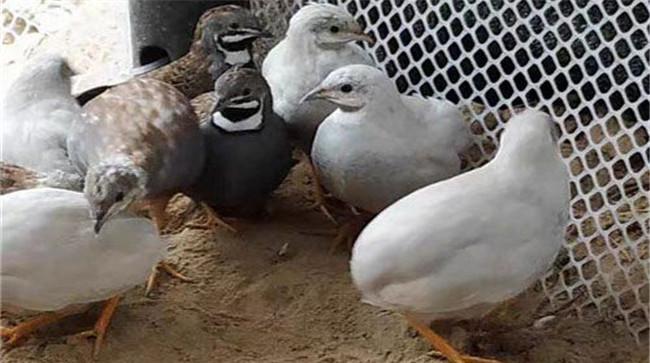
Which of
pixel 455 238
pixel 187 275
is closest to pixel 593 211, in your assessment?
pixel 455 238

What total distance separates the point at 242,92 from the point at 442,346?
0.71m

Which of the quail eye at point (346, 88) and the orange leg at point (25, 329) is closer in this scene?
the orange leg at point (25, 329)

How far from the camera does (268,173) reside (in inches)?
108

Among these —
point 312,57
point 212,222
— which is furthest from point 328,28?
point 212,222

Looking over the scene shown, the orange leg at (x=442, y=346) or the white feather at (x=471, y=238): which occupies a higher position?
the white feather at (x=471, y=238)

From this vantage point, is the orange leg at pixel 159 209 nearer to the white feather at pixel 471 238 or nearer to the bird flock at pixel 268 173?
the bird flock at pixel 268 173

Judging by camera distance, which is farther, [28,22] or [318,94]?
[28,22]

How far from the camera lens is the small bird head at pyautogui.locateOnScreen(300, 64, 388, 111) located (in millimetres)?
2604

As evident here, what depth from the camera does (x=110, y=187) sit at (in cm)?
237

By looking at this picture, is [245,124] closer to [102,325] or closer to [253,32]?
[253,32]

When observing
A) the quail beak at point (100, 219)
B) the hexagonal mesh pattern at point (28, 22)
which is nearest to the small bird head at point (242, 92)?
the quail beak at point (100, 219)

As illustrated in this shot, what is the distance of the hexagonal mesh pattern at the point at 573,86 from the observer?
8.52ft

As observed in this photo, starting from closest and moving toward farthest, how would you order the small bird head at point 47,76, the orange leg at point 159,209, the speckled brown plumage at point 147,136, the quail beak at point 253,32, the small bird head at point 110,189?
the small bird head at point 110,189
the speckled brown plumage at point 147,136
the orange leg at point 159,209
the small bird head at point 47,76
the quail beak at point 253,32

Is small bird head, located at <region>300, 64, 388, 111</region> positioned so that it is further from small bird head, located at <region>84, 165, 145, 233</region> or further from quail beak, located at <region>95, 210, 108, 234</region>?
quail beak, located at <region>95, 210, 108, 234</region>
